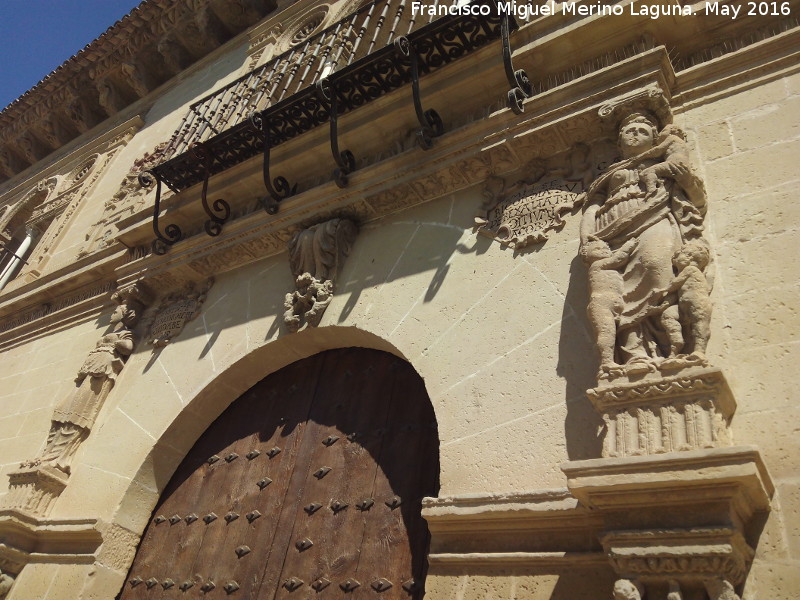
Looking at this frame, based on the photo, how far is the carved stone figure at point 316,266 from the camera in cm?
340

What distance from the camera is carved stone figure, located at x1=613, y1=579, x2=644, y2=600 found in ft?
5.30

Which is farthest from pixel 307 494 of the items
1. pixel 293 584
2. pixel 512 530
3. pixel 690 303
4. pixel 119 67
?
pixel 119 67

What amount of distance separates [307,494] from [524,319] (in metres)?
1.30

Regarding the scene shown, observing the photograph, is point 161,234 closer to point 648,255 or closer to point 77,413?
point 77,413

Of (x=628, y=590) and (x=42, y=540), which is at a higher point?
(x=42, y=540)

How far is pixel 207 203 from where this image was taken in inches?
169

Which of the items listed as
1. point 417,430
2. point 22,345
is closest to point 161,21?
point 22,345

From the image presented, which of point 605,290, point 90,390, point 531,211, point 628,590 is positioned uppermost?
point 531,211

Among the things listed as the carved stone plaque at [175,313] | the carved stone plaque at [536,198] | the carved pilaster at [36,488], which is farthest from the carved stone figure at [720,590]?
the carved pilaster at [36,488]

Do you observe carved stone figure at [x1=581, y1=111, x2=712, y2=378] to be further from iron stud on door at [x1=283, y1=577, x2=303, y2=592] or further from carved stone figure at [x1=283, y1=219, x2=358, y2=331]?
iron stud on door at [x1=283, y1=577, x2=303, y2=592]

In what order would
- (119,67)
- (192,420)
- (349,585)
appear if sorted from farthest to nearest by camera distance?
(119,67), (192,420), (349,585)

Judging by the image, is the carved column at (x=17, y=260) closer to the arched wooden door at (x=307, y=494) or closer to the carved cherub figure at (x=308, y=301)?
the arched wooden door at (x=307, y=494)

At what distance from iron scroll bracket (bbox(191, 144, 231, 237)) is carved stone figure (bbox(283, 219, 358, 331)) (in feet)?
2.71

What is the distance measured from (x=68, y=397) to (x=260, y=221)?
1688 millimetres
